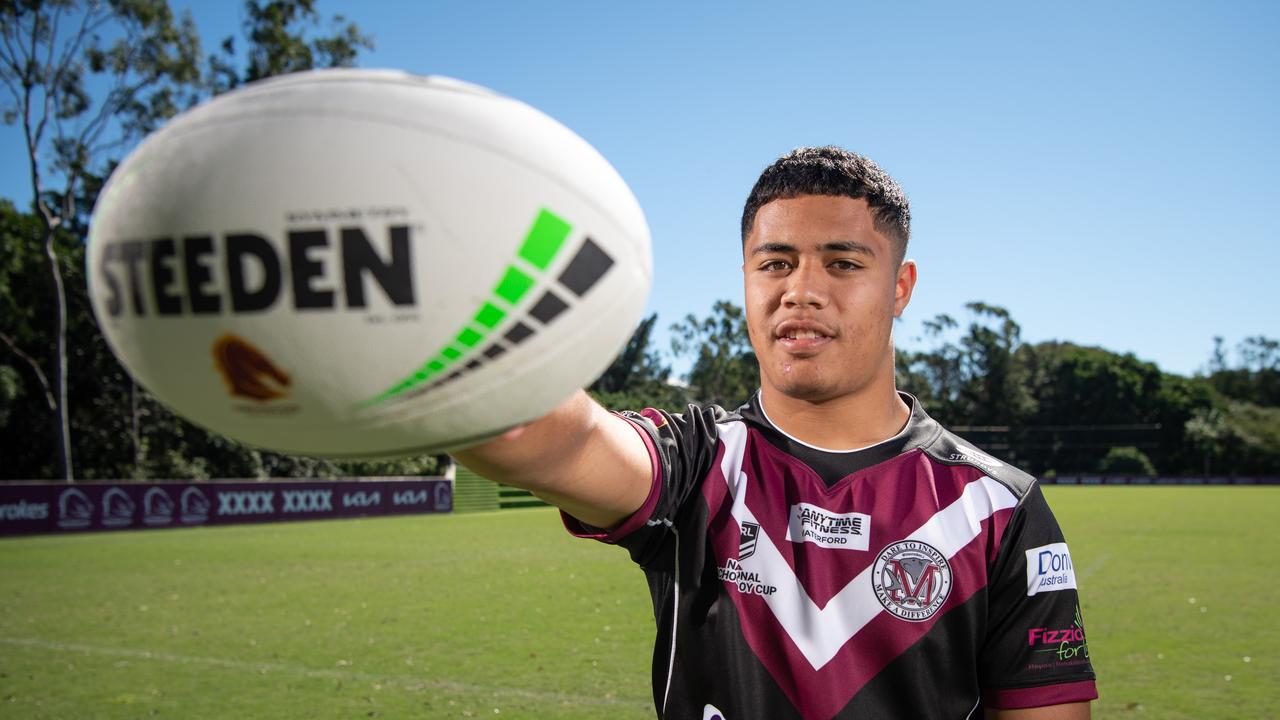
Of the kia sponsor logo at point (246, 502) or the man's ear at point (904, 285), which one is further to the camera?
the kia sponsor logo at point (246, 502)

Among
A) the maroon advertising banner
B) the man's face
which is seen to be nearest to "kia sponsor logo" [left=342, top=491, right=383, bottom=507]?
the maroon advertising banner

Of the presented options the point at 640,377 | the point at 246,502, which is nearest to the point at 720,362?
the point at 640,377

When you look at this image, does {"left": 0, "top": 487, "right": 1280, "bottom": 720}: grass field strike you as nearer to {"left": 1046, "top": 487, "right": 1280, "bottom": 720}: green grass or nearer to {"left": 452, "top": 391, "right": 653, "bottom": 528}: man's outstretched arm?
{"left": 1046, "top": 487, "right": 1280, "bottom": 720}: green grass

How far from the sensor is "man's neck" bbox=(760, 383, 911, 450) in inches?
91.8

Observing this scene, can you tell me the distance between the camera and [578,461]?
190 cm

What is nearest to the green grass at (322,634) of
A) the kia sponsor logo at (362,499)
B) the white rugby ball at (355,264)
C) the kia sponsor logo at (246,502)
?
the white rugby ball at (355,264)

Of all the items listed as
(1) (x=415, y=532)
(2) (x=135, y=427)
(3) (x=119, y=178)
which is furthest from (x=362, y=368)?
(2) (x=135, y=427)

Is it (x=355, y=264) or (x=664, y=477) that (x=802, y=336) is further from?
(x=355, y=264)

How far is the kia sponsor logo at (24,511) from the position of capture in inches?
726

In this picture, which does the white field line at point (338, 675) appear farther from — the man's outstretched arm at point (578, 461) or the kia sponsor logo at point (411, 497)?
the kia sponsor logo at point (411, 497)

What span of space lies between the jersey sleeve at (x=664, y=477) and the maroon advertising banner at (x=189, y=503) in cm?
2042

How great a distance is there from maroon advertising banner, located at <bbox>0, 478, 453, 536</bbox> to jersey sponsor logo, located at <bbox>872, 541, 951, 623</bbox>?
68.4ft

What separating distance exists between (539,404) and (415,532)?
1961 cm

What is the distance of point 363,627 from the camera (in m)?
8.77
